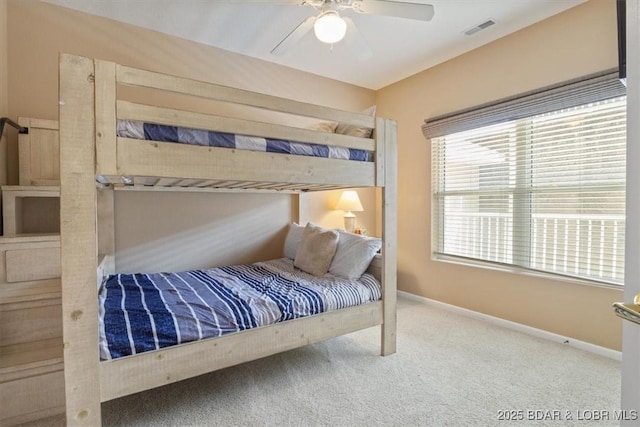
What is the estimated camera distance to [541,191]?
8.27 feet

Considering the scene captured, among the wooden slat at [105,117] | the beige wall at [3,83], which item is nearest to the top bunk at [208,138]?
the wooden slat at [105,117]

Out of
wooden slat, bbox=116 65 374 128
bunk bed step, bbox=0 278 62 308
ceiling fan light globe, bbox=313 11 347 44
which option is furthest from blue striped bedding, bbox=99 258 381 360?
ceiling fan light globe, bbox=313 11 347 44

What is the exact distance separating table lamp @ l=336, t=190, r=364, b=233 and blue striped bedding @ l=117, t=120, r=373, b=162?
4.91ft

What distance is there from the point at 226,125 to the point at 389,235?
→ 1306 millimetres

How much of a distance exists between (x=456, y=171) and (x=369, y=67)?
1437mm

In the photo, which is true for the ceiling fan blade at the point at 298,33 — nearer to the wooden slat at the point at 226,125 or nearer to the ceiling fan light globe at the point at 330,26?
the ceiling fan light globe at the point at 330,26

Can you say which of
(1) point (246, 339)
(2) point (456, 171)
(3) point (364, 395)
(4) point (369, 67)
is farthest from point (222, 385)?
(4) point (369, 67)

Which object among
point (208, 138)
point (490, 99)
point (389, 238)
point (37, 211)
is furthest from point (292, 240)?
point (490, 99)

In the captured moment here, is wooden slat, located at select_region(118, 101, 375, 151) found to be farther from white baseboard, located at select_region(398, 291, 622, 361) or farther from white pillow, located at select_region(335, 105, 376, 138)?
Answer: white baseboard, located at select_region(398, 291, 622, 361)

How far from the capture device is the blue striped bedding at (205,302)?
4.69 ft

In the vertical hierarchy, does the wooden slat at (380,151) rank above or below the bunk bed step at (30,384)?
above

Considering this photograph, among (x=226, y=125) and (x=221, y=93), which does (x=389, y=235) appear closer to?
(x=226, y=125)

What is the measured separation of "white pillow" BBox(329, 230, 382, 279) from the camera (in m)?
2.35

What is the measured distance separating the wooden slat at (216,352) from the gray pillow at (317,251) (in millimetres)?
548
